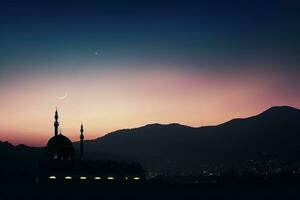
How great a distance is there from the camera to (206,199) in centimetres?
12825

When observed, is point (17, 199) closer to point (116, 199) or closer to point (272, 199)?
point (116, 199)

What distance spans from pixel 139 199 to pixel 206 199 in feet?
48.6

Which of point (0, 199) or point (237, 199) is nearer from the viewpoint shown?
point (0, 199)

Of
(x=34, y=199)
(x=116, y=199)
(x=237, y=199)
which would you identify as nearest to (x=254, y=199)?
(x=237, y=199)

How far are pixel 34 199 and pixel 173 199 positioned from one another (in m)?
29.0

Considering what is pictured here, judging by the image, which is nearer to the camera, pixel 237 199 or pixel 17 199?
pixel 17 199

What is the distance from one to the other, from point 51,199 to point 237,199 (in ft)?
130

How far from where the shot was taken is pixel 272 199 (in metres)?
124

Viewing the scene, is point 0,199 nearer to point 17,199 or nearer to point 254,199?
point 17,199

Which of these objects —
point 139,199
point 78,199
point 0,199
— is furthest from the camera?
point 139,199

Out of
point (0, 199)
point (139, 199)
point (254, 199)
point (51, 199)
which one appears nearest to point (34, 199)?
point (51, 199)

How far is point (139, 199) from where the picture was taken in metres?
126

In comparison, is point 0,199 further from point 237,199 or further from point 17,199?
point 237,199

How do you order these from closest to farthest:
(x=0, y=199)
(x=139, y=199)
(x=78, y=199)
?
1. (x=0, y=199)
2. (x=78, y=199)
3. (x=139, y=199)
